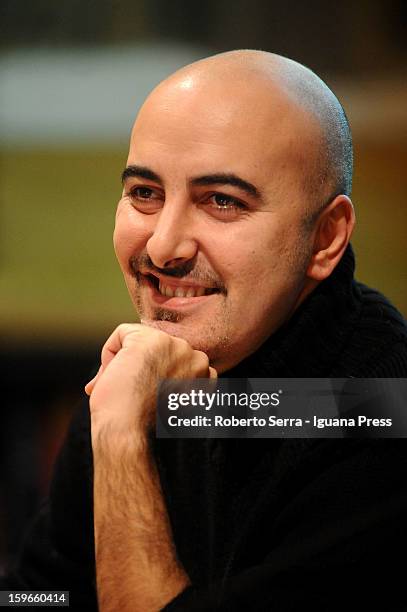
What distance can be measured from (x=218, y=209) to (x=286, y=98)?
0.15 metres

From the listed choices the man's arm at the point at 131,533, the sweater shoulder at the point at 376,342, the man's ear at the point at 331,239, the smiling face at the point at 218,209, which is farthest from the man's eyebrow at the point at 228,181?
the man's arm at the point at 131,533

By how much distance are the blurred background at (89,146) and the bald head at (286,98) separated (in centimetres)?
8

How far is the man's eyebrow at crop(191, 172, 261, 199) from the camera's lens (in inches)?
40.3

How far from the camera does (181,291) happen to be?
1074 mm

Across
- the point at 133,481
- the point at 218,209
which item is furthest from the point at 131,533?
the point at 218,209

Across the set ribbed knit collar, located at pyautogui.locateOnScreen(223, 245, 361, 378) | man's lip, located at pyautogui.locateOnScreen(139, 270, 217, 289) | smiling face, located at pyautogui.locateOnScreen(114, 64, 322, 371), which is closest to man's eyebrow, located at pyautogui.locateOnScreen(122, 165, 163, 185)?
smiling face, located at pyautogui.locateOnScreen(114, 64, 322, 371)

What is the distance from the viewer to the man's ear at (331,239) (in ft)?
3.55

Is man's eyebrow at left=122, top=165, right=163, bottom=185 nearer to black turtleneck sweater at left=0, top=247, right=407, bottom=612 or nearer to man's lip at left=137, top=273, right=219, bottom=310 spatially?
man's lip at left=137, top=273, right=219, bottom=310

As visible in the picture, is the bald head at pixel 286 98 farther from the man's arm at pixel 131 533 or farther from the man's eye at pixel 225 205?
the man's arm at pixel 131 533

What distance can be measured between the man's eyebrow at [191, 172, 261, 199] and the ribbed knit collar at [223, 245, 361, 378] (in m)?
0.16

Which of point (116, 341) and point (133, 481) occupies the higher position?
point (116, 341)

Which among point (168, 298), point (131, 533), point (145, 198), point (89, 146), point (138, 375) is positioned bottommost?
point (131, 533)

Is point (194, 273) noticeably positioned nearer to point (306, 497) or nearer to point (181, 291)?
point (181, 291)

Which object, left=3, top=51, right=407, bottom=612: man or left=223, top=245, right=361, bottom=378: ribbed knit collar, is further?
left=223, top=245, right=361, bottom=378: ribbed knit collar
